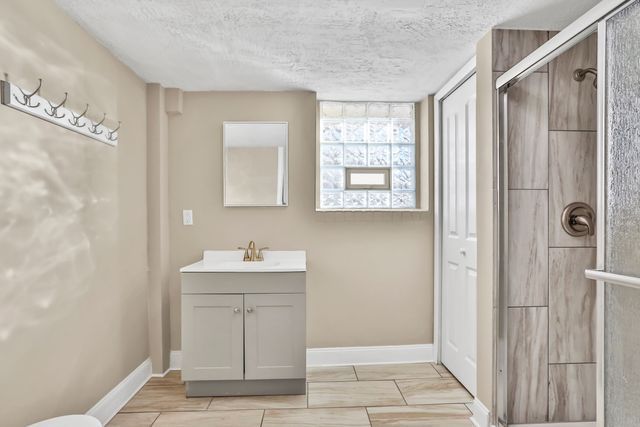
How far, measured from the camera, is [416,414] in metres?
2.63

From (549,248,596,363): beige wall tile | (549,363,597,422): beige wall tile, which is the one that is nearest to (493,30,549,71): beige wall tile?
(549,248,596,363): beige wall tile

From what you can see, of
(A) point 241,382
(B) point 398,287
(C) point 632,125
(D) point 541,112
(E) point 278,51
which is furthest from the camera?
(B) point 398,287

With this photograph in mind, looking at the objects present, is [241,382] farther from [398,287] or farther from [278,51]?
[278,51]

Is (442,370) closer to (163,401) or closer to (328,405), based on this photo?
(328,405)

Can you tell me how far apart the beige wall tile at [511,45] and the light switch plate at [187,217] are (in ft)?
7.57

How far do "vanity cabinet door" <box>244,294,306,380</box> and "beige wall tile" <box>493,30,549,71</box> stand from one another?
1.78 meters

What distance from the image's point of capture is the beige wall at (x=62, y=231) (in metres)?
1.73

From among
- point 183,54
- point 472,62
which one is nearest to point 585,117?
point 472,62

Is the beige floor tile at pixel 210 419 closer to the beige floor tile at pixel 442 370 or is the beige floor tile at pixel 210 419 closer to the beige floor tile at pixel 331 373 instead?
the beige floor tile at pixel 331 373

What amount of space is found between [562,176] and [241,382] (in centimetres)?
227

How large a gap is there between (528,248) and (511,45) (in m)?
1.06

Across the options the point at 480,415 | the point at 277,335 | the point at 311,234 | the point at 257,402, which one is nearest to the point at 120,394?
the point at 257,402

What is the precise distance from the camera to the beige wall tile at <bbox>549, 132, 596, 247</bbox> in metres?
2.32

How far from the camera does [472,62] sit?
2.71 m
